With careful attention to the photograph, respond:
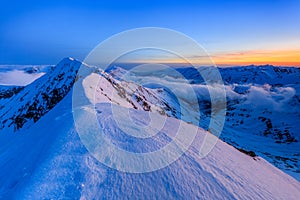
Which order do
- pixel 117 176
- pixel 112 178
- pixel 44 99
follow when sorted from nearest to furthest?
pixel 112 178
pixel 117 176
pixel 44 99

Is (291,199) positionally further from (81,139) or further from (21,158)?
(21,158)

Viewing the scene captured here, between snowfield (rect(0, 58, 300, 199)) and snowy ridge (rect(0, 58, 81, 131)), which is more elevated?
snowfield (rect(0, 58, 300, 199))

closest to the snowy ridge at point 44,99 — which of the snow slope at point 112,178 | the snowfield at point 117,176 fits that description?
the snowfield at point 117,176

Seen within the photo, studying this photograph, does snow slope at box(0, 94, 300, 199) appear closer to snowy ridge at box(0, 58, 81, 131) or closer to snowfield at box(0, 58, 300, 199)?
snowfield at box(0, 58, 300, 199)

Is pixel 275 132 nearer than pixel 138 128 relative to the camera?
No

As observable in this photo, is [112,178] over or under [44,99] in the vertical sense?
over

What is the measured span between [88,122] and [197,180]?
7093 millimetres

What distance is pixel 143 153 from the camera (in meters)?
10.1

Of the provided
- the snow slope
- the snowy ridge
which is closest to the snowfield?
A: the snow slope

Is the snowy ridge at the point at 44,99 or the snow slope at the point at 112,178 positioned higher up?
the snow slope at the point at 112,178

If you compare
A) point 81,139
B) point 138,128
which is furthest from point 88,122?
point 138,128

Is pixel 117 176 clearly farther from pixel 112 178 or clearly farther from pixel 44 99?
pixel 44 99

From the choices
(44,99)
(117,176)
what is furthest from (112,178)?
(44,99)

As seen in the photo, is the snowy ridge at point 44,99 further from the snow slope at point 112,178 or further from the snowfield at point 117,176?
the snow slope at point 112,178
